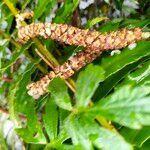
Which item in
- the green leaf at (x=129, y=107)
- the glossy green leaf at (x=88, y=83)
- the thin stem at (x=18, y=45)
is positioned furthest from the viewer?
the thin stem at (x=18, y=45)

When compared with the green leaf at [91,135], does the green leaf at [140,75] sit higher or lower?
lower

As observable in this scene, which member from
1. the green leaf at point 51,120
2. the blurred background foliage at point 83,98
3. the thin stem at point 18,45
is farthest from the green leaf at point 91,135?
the thin stem at point 18,45

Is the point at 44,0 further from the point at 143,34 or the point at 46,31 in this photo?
the point at 143,34

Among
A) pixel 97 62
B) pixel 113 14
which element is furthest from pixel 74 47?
pixel 113 14

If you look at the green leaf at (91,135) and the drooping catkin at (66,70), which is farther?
the drooping catkin at (66,70)

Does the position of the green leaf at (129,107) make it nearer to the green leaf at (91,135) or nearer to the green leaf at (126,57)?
the green leaf at (91,135)

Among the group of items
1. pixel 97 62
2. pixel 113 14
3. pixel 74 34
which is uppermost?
pixel 74 34

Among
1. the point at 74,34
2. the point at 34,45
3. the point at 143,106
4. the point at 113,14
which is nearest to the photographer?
the point at 143,106

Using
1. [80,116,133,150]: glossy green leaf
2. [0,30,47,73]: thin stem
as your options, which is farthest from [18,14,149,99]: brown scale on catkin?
[80,116,133,150]: glossy green leaf

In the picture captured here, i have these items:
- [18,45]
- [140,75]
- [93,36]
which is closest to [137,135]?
[140,75]
